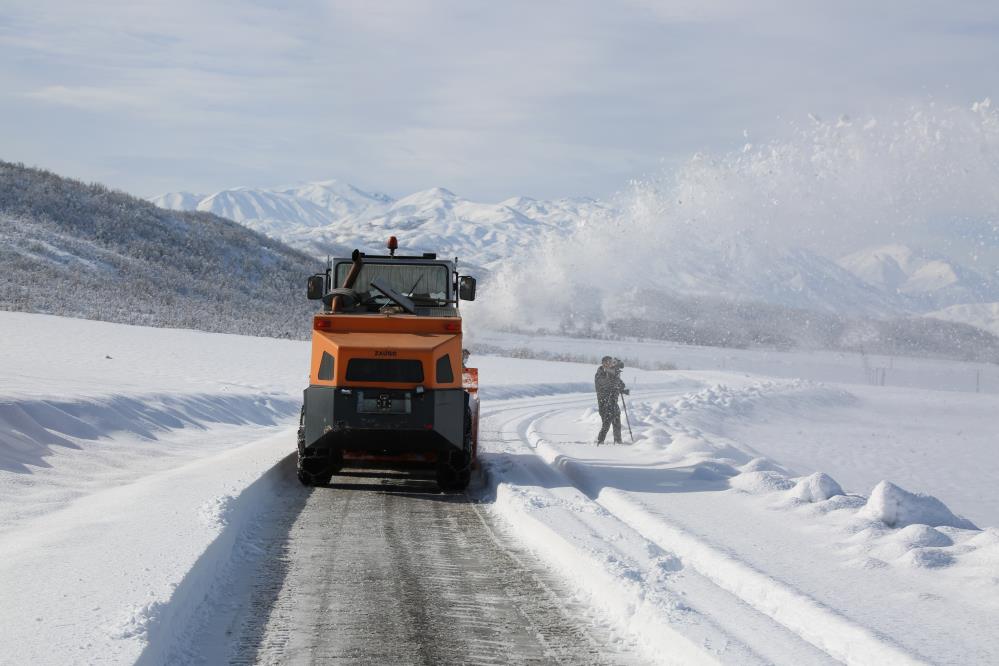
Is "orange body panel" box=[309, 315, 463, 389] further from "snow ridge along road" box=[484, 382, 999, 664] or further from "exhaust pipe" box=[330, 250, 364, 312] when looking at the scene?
"snow ridge along road" box=[484, 382, 999, 664]

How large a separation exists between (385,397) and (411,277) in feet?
8.72

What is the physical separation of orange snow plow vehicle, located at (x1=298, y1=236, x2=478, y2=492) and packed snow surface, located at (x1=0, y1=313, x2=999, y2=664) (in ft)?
2.65

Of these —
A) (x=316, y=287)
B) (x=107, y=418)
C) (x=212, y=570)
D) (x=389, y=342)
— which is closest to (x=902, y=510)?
(x=389, y=342)

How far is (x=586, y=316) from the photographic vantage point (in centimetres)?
15162

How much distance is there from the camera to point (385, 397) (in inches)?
451

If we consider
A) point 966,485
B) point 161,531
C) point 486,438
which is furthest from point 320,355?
point 966,485

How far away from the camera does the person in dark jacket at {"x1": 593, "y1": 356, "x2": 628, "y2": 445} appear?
1898 centimetres

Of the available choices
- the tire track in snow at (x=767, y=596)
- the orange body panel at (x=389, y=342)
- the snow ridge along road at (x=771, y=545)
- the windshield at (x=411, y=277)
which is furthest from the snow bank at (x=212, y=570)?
the tire track in snow at (x=767, y=596)

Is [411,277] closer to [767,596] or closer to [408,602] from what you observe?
[408,602]

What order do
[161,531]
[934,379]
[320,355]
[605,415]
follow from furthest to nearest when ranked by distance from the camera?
[934,379] < [605,415] < [320,355] < [161,531]

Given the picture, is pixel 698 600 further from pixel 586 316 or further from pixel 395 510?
pixel 586 316

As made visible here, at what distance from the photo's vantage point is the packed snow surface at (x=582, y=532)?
570 cm

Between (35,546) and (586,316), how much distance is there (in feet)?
476

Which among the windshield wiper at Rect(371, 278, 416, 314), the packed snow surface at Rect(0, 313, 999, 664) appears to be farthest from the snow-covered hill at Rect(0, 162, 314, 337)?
the windshield wiper at Rect(371, 278, 416, 314)
